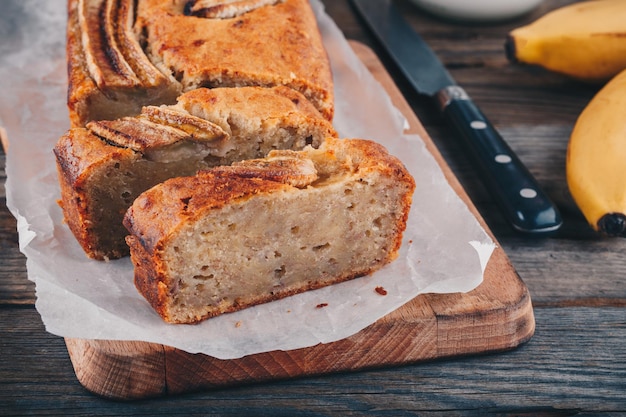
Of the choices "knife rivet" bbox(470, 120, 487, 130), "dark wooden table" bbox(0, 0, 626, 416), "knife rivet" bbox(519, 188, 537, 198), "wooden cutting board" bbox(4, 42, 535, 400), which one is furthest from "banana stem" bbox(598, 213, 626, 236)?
"knife rivet" bbox(470, 120, 487, 130)

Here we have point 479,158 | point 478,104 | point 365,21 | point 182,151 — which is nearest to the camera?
point 182,151

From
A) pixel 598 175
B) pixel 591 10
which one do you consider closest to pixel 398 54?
pixel 591 10

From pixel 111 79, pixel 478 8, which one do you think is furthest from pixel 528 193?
pixel 478 8

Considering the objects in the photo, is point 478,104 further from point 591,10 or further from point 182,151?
→ point 182,151

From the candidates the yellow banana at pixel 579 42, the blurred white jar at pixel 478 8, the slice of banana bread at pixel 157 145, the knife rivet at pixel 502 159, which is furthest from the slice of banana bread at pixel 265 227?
the blurred white jar at pixel 478 8

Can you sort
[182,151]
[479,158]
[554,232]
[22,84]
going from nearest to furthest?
[182,151]
[554,232]
[479,158]
[22,84]

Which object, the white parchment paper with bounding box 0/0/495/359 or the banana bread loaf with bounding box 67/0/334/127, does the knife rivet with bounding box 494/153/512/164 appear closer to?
the white parchment paper with bounding box 0/0/495/359
